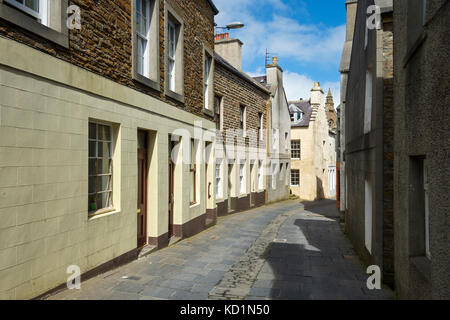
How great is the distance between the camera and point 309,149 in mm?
31297

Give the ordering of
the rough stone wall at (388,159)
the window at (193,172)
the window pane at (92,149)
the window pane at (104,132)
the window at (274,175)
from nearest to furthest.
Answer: the window pane at (92,149), the rough stone wall at (388,159), the window pane at (104,132), the window at (193,172), the window at (274,175)

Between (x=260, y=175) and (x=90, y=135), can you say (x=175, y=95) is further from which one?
(x=260, y=175)

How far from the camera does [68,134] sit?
5.34 metres

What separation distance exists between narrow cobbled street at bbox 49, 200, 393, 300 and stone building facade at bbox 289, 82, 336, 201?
20.3 meters

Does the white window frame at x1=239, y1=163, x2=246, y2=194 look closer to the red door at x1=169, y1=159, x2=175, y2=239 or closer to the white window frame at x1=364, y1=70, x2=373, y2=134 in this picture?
the red door at x1=169, y1=159, x2=175, y2=239

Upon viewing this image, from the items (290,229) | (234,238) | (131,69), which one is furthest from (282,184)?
(131,69)

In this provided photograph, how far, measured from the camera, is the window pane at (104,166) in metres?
6.50

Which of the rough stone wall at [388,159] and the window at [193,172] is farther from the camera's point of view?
the window at [193,172]

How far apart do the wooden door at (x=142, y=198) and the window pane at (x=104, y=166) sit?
1408mm

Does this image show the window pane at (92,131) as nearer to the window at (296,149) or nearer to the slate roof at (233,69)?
the slate roof at (233,69)

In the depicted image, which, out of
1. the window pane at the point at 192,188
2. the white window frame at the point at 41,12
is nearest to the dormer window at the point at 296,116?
the window pane at the point at 192,188

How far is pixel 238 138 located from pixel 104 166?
38.7 ft

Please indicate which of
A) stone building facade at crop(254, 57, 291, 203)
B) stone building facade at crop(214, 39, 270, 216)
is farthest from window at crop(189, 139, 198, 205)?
stone building facade at crop(254, 57, 291, 203)

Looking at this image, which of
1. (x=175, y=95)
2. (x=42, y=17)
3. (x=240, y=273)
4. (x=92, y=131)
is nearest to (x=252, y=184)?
(x=175, y=95)
